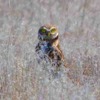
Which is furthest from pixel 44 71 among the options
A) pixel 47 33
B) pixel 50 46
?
pixel 47 33

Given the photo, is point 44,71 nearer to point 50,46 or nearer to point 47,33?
point 50,46

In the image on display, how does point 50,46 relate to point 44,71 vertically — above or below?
below

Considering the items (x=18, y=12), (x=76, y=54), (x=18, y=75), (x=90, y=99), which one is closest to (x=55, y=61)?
(x=76, y=54)

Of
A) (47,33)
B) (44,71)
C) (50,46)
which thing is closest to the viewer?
(44,71)

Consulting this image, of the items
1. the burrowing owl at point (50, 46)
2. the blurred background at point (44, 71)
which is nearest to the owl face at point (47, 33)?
the burrowing owl at point (50, 46)

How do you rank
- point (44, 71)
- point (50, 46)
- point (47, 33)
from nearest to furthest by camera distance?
point (44, 71) < point (50, 46) < point (47, 33)

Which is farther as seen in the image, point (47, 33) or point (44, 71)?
point (47, 33)

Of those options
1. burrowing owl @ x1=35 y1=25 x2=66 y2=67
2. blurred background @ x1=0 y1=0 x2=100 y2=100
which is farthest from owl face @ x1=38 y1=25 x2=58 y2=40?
blurred background @ x1=0 y1=0 x2=100 y2=100

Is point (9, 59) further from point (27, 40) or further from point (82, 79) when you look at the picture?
point (27, 40)

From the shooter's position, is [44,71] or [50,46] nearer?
[44,71]
